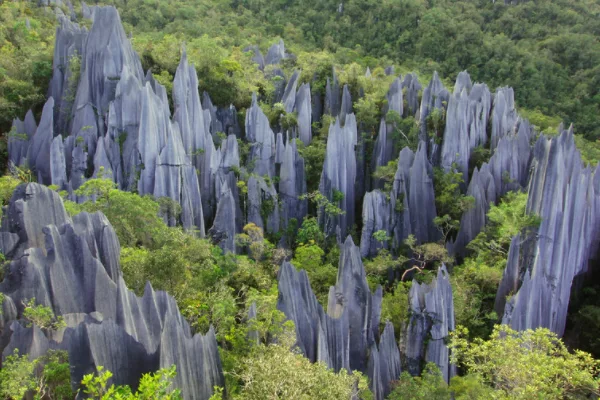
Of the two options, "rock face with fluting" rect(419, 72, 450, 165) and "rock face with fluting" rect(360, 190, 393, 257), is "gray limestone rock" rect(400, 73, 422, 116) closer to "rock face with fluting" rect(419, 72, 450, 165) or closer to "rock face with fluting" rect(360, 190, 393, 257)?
"rock face with fluting" rect(419, 72, 450, 165)

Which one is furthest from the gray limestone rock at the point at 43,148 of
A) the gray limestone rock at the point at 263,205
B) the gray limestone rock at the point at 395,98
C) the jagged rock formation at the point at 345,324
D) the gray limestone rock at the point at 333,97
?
the gray limestone rock at the point at 395,98

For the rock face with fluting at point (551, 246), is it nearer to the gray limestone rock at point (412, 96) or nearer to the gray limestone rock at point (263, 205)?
the gray limestone rock at point (412, 96)

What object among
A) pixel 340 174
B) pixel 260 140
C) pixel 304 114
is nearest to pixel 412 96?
pixel 304 114

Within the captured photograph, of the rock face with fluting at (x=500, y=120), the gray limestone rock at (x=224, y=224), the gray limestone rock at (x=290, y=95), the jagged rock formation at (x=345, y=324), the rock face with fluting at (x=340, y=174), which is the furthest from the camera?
the gray limestone rock at (x=290, y=95)

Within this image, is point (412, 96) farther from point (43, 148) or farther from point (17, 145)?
point (17, 145)

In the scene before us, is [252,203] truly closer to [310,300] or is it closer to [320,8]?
[310,300]

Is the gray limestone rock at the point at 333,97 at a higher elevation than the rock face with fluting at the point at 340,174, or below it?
higher

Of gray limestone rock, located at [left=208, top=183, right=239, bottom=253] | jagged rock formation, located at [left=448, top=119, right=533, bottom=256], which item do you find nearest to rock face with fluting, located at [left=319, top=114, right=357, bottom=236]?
gray limestone rock, located at [left=208, top=183, right=239, bottom=253]
